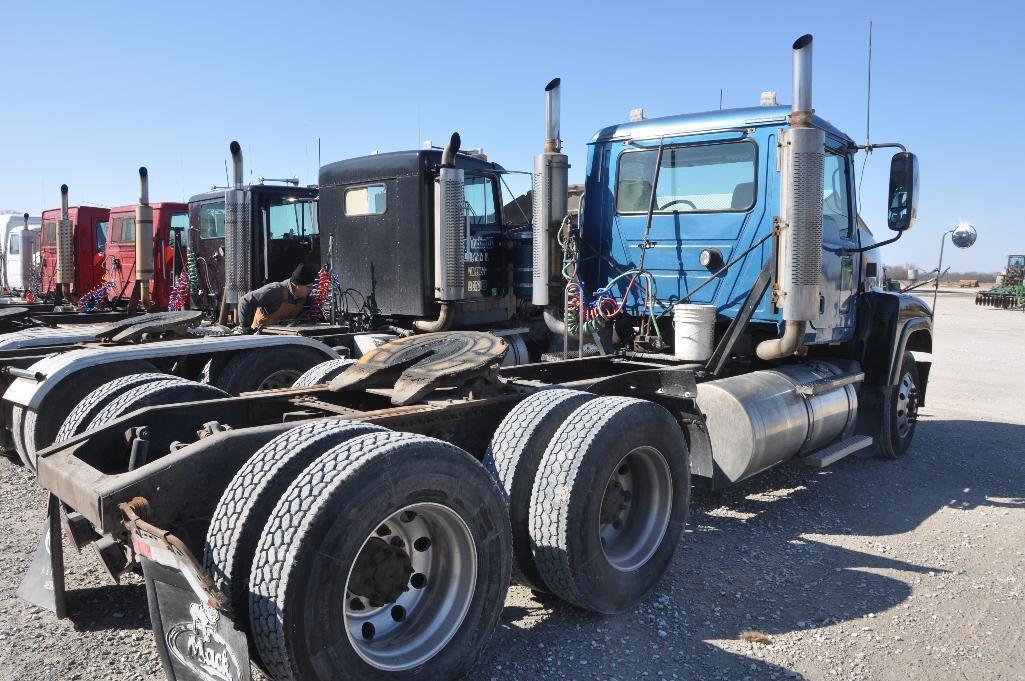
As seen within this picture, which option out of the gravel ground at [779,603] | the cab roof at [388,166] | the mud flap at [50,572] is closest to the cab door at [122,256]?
the cab roof at [388,166]

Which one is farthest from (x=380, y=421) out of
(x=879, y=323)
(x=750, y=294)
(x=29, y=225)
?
(x=29, y=225)

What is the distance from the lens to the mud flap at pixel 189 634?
8.28ft

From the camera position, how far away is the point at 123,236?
542 inches

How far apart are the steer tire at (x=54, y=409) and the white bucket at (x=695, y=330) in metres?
4.21

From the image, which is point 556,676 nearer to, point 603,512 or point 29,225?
point 603,512

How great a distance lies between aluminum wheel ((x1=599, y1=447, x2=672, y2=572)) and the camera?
166 inches

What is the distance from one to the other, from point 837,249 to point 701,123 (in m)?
1.50

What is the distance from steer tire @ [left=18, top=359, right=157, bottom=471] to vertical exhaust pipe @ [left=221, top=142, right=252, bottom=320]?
3107 mm

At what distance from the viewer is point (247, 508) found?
2.82 metres

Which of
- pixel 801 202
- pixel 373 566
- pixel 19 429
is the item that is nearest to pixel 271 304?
pixel 19 429

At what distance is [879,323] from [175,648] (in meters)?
6.48

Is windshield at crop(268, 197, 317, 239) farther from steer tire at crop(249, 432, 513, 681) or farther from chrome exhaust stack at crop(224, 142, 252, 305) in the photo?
steer tire at crop(249, 432, 513, 681)

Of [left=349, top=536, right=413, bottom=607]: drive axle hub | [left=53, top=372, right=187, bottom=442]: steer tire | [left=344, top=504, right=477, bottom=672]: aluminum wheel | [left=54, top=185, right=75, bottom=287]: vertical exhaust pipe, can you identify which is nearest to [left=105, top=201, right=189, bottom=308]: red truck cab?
[left=54, top=185, right=75, bottom=287]: vertical exhaust pipe

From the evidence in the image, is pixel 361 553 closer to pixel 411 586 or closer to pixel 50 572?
pixel 411 586
